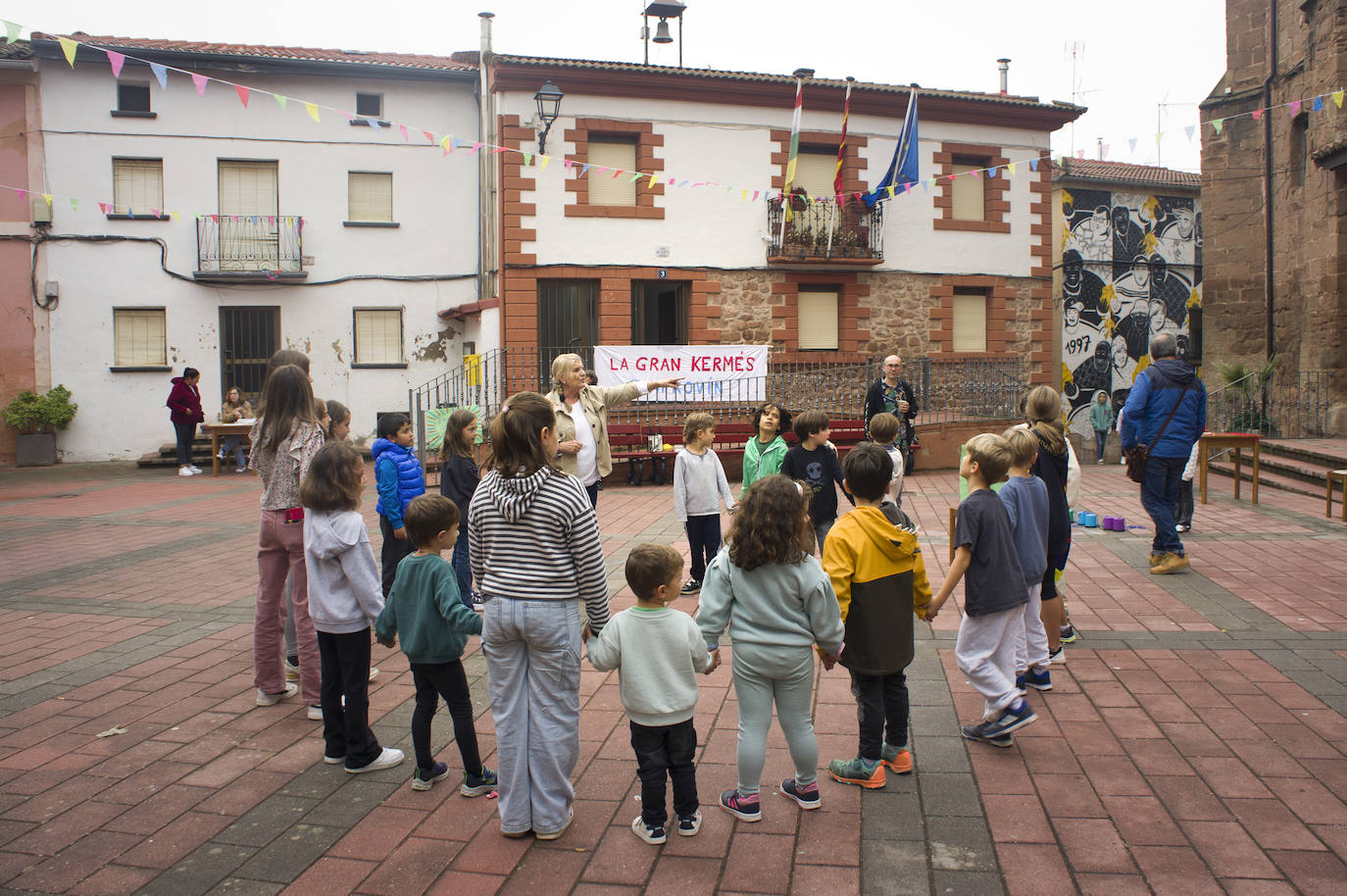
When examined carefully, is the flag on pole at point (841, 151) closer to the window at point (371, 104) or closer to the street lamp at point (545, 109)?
the street lamp at point (545, 109)

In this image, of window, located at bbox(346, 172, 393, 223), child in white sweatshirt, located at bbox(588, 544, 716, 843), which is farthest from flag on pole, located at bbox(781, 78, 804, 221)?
child in white sweatshirt, located at bbox(588, 544, 716, 843)

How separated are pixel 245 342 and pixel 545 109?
796 cm

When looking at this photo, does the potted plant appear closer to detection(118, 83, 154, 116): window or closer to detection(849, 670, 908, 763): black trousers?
detection(118, 83, 154, 116): window

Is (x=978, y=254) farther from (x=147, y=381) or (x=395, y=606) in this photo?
(x=395, y=606)

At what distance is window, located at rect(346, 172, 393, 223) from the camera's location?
20.1m

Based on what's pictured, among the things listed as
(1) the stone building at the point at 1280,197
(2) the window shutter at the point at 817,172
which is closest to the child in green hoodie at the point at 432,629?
(1) the stone building at the point at 1280,197

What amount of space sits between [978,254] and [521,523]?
1897cm

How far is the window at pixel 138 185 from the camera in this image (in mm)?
19297

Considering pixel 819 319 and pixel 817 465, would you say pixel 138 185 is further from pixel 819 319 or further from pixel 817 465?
pixel 817 465

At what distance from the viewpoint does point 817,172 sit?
19672mm

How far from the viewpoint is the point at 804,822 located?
3.51 meters

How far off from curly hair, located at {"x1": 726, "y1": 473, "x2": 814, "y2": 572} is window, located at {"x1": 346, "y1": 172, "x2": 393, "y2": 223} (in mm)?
18762

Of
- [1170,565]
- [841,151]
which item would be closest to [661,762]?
[1170,565]

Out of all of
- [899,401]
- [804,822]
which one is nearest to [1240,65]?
[899,401]
